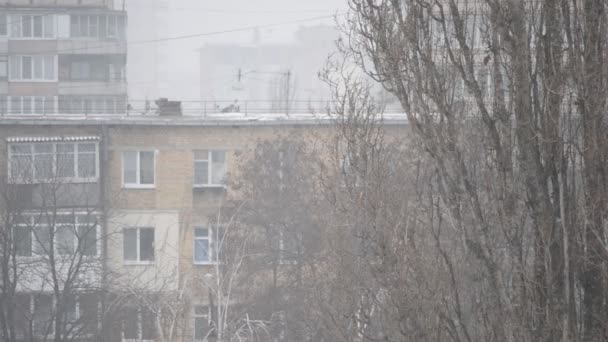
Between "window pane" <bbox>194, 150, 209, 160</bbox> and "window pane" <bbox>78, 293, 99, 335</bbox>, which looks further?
"window pane" <bbox>194, 150, 209, 160</bbox>

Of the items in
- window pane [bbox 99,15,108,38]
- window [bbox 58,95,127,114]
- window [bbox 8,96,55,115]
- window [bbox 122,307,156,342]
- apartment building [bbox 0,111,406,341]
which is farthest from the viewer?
window pane [bbox 99,15,108,38]

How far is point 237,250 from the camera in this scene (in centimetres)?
2180

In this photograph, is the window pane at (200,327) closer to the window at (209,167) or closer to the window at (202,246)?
the window at (202,246)

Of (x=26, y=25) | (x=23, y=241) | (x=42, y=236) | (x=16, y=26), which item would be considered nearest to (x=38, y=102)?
(x=26, y=25)

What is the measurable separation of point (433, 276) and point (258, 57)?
11528 centimetres

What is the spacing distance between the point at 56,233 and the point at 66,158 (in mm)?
2088

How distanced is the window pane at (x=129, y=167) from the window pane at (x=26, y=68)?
27503 millimetres

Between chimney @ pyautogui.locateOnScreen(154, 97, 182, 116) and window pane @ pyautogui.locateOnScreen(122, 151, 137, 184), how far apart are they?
1619mm

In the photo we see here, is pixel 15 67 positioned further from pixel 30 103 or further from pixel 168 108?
pixel 168 108

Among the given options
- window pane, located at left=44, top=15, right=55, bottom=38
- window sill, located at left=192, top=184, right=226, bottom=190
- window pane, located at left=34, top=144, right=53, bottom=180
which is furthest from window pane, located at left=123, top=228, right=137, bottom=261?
window pane, located at left=44, top=15, right=55, bottom=38

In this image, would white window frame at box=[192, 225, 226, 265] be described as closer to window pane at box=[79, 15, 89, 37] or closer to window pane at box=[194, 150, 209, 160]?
window pane at box=[194, 150, 209, 160]

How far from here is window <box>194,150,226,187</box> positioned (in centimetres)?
2666

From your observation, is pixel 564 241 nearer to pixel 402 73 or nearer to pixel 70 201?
pixel 402 73

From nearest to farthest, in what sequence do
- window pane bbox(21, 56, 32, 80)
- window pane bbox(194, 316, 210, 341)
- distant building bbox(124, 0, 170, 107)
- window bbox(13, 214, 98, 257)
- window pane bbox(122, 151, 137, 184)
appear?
window bbox(13, 214, 98, 257) → window pane bbox(194, 316, 210, 341) → window pane bbox(122, 151, 137, 184) → window pane bbox(21, 56, 32, 80) → distant building bbox(124, 0, 170, 107)
